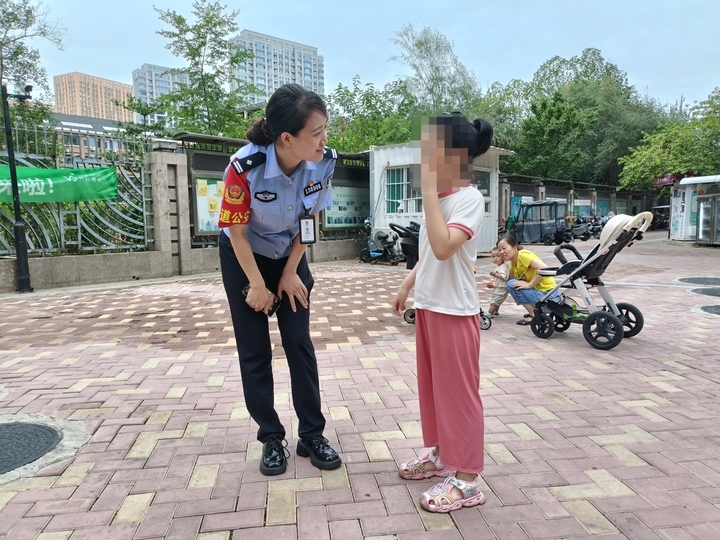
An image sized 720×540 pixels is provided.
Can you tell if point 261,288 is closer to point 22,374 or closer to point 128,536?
point 128,536

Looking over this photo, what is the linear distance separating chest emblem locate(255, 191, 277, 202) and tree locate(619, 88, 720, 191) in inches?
804

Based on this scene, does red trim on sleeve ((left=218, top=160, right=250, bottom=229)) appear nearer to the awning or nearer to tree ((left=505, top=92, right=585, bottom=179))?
the awning

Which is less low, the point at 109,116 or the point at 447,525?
the point at 109,116


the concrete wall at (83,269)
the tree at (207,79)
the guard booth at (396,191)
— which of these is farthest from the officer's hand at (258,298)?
the tree at (207,79)

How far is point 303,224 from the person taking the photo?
2248 mm

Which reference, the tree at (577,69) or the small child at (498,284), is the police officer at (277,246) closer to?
the small child at (498,284)

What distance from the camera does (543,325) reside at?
491cm

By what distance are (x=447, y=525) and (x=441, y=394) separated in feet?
1.58

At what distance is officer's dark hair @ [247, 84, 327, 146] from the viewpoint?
2023mm

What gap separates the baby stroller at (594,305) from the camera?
4.38m

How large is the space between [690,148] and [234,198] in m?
22.4

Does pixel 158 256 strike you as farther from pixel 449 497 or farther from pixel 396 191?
pixel 449 497

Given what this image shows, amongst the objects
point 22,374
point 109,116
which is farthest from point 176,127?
point 109,116

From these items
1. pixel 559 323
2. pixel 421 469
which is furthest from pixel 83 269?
pixel 421 469
